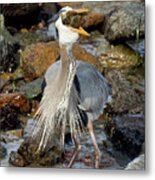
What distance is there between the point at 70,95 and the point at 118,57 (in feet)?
1.00

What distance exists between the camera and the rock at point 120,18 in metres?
2.28

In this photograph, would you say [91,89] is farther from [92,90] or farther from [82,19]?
[82,19]

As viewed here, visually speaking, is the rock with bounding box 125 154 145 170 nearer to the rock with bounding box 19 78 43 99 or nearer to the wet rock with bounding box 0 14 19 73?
the rock with bounding box 19 78 43 99

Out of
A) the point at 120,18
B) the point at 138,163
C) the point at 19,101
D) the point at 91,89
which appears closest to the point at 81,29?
the point at 120,18

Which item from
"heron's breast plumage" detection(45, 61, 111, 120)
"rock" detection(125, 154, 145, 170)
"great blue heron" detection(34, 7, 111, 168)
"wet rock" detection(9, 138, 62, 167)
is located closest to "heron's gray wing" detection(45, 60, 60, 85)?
"great blue heron" detection(34, 7, 111, 168)

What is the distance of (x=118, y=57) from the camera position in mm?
2342

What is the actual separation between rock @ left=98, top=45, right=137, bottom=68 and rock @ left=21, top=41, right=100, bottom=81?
0.08m

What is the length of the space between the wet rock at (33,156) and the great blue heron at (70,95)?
0.14 feet

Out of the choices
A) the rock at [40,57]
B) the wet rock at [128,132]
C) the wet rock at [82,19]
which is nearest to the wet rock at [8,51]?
the rock at [40,57]

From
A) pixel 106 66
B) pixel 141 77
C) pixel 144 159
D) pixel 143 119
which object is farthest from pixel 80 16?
pixel 144 159

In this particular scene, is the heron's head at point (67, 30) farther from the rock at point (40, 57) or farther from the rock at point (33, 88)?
the rock at point (33, 88)

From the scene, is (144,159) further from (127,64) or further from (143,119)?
(127,64)

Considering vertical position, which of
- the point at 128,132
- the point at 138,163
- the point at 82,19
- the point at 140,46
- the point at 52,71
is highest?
the point at 82,19

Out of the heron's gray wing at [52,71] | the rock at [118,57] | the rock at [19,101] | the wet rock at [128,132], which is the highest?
the rock at [118,57]
